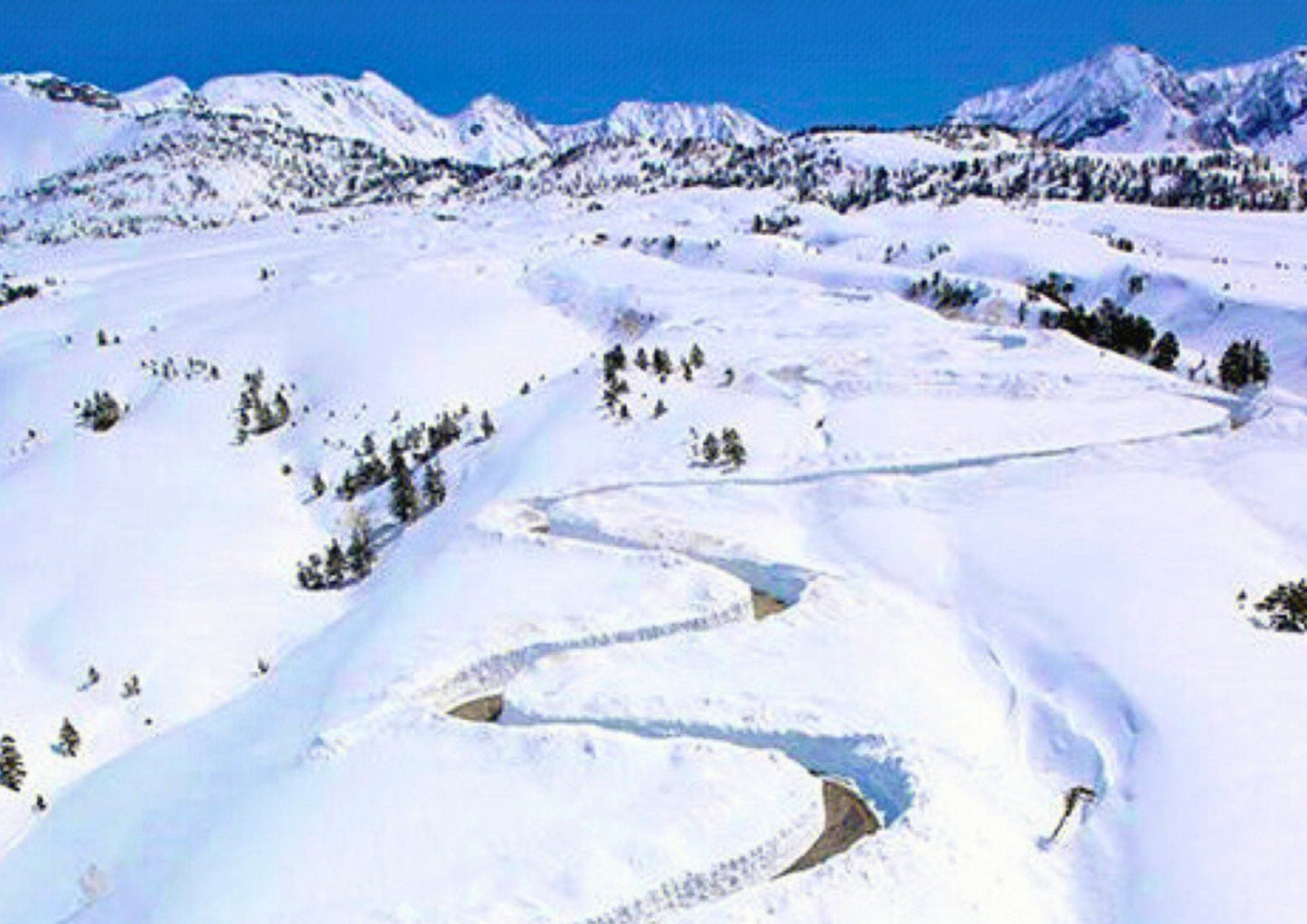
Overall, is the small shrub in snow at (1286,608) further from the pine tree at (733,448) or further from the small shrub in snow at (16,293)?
the small shrub in snow at (16,293)

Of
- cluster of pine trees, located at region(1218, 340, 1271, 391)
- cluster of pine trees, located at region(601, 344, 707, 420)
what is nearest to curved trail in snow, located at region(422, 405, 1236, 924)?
cluster of pine trees, located at region(601, 344, 707, 420)

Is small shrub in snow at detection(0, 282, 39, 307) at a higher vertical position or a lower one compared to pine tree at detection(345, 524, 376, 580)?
higher

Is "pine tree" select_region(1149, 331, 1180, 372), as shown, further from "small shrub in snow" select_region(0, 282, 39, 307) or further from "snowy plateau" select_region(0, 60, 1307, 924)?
"small shrub in snow" select_region(0, 282, 39, 307)

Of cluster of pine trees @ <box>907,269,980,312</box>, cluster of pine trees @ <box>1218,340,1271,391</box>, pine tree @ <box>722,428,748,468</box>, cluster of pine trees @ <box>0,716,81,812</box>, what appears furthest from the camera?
cluster of pine trees @ <box>907,269,980,312</box>

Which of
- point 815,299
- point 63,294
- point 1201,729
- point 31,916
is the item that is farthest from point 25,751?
point 63,294

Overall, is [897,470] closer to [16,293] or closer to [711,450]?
[711,450]

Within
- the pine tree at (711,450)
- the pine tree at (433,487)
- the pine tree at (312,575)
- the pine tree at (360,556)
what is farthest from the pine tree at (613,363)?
the pine tree at (312,575)
